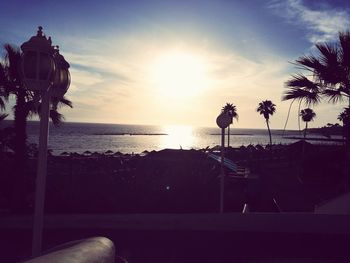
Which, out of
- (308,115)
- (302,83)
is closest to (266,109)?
(308,115)

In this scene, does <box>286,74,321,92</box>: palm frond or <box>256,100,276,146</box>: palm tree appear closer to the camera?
<box>286,74,321,92</box>: palm frond

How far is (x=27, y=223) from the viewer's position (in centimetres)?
788

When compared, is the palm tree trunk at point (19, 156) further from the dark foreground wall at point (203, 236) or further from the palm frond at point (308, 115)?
the palm frond at point (308, 115)

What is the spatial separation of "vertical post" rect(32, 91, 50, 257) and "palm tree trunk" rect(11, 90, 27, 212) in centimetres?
667

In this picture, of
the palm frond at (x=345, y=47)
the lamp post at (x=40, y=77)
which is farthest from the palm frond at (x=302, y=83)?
the lamp post at (x=40, y=77)

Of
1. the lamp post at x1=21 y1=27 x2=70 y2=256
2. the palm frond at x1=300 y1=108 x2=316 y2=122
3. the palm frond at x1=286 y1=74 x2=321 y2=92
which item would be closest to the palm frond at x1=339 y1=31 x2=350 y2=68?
the palm frond at x1=286 y1=74 x2=321 y2=92

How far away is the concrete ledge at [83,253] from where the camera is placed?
2.78 m

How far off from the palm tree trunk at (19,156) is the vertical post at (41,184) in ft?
21.9

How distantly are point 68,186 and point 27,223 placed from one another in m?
5.91

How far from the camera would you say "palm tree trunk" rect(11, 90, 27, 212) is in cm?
1031

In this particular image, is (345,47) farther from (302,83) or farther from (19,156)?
(19,156)

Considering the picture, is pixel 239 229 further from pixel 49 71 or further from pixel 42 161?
pixel 49 71

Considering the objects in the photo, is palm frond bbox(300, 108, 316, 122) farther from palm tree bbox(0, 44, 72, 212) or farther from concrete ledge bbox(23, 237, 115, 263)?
concrete ledge bbox(23, 237, 115, 263)

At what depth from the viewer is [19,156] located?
418 inches
